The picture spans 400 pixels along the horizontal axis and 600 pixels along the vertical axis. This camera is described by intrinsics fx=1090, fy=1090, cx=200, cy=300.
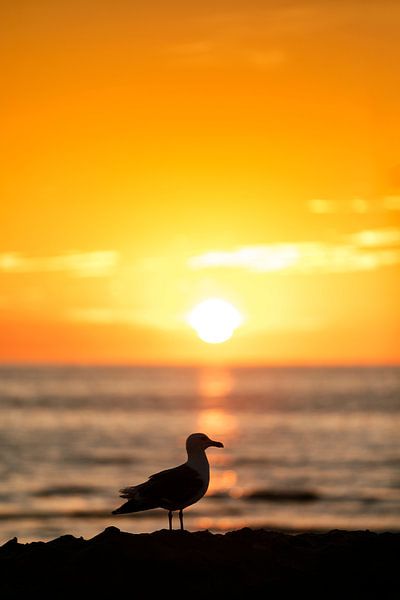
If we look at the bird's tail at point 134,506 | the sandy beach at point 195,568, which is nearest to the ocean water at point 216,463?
the bird's tail at point 134,506

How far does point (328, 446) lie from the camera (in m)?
70.9

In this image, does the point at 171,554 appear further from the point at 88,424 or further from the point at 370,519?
the point at 88,424

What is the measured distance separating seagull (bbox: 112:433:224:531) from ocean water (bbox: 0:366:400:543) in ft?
75.3

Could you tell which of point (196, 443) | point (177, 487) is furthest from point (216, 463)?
point (177, 487)

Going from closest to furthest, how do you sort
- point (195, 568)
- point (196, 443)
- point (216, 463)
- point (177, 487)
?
1. point (195, 568)
2. point (177, 487)
3. point (196, 443)
4. point (216, 463)

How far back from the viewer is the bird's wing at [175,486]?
12.0 meters

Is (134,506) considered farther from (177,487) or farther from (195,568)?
(195,568)

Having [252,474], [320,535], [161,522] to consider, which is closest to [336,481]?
[252,474]

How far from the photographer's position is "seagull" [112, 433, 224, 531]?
12039mm

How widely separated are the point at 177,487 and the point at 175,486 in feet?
0.08

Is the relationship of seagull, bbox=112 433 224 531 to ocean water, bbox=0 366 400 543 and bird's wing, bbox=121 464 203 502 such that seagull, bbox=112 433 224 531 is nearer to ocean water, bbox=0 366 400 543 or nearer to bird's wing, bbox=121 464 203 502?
bird's wing, bbox=121 464 203 502

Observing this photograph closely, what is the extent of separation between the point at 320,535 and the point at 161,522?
24.8 metres

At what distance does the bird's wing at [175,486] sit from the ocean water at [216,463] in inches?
908

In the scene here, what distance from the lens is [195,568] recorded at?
10805 mm
